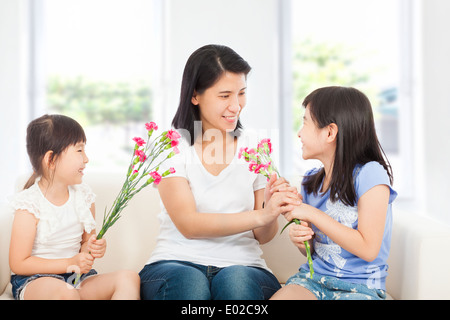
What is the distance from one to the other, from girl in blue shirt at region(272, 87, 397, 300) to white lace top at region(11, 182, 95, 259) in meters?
0.73

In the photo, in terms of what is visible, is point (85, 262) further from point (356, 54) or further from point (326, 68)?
point (356, 54)

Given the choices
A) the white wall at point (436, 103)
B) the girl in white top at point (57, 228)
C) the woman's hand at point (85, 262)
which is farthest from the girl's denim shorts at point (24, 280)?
the white wall at point (436, 103)

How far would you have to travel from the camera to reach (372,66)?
382cm

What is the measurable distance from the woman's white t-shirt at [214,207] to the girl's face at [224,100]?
0.14 meters

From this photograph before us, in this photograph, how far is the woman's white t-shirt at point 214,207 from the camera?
1.68 metres

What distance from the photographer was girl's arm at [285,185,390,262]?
58.9 inches

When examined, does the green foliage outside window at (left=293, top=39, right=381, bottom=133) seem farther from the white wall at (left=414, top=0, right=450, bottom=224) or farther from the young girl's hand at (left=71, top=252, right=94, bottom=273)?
the young girl's hand at (left=71, top=252, right=94, bottom=273)

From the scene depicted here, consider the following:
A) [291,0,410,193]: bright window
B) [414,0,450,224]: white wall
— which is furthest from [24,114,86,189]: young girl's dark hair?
[414,0,450,224]: white wall

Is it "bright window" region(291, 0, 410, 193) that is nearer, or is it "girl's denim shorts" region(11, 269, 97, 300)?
"girl's denim shorts" region(11, 269, 97, 300)

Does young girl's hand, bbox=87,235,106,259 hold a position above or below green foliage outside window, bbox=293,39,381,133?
below

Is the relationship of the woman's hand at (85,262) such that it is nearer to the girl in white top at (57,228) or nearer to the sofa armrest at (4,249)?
the girl in white top at (57,228)

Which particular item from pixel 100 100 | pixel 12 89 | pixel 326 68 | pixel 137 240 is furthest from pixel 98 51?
pixel 137 240

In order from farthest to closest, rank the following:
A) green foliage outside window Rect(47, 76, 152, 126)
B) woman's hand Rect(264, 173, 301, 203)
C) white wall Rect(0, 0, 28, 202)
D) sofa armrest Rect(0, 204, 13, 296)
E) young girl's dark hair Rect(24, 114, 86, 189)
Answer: green foliage outside window Rect(47, 76, 152, 126) → white wall Rect(0, 0, 28, 202) → sofa armrest Rect(0, 204, 13, 296) → young girl's dark hair Rect(24, 114, 86, 189) → woman's hand Rect(264, 173, 301, 203)

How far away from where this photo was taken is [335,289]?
156 cm
